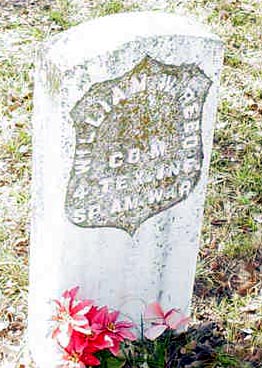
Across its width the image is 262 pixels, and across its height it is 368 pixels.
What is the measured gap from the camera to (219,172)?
185 inches

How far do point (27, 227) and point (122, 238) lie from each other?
3.63ft

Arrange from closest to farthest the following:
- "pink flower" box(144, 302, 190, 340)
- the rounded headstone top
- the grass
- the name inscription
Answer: the rounded headstone top < the name inscription < "pink flower" box(144, 302, 190, 340) < the grass

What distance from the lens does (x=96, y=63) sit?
279 cm

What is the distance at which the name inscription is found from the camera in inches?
114

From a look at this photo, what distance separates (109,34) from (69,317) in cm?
100

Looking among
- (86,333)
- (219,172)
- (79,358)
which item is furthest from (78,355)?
(219,172)

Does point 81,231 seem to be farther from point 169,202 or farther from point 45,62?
point 45,62

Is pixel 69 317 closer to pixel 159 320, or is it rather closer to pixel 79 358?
pixel 79 358

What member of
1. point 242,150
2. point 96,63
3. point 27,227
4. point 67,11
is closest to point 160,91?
point 96,63

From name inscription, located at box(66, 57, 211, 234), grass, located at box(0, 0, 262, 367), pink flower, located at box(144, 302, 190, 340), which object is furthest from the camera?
grass, located at box(0, 0, 262, 367)

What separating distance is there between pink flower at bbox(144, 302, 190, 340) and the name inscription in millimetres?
396

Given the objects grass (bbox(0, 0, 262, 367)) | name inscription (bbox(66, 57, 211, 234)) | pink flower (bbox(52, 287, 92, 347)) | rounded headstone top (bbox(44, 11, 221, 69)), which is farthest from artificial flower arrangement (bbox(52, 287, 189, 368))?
rounded headstone top (bbox(44, 11, 221, 69))

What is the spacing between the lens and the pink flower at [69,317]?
10.2 ft

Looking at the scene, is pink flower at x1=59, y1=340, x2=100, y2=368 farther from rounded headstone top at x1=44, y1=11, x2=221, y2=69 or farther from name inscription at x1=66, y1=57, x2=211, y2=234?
rounded headstone top at x1=44, y1=11, x2=221, y2=69
